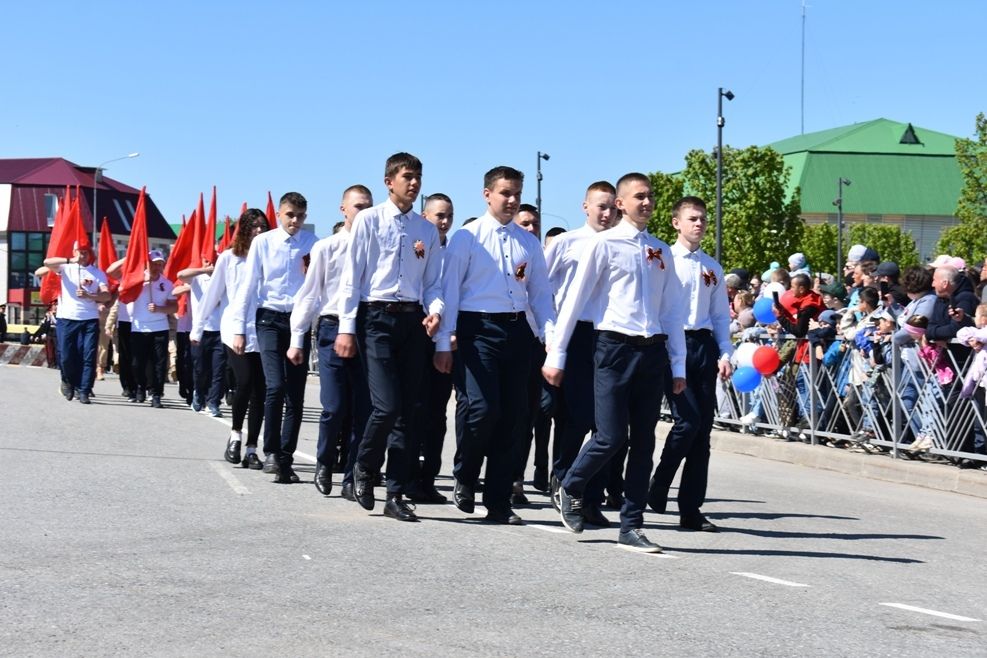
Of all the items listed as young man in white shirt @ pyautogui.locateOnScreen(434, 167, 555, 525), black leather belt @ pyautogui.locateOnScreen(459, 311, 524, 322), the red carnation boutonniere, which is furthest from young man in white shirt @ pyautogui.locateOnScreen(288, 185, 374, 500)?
the red carnation boutonniere

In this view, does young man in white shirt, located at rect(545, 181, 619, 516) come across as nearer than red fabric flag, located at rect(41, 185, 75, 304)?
Yes

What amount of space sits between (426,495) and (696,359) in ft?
7.03

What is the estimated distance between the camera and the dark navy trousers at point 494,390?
8.93 metres

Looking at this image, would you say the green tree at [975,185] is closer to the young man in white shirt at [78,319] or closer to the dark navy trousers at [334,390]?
the young man in white shirt at [78,319]

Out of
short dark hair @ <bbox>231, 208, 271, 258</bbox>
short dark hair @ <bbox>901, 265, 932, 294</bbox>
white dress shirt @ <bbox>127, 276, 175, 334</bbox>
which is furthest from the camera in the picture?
white dress shirt @ <bbox>127, 276, 175, 334</bbox>

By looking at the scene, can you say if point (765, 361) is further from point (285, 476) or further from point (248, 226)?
point (285, 476)

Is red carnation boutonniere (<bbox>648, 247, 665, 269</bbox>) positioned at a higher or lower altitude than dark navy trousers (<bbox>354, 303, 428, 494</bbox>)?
higher

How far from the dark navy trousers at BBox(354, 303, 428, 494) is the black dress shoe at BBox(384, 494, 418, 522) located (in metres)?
0.05

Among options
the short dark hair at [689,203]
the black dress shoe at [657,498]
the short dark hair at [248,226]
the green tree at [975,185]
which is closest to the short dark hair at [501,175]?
the short dark hair at [689,203]

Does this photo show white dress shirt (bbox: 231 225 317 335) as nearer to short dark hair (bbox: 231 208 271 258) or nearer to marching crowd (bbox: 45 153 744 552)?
marching crowd (bbox: 45 153 744 552)

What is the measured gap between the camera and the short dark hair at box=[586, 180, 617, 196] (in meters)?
10.3

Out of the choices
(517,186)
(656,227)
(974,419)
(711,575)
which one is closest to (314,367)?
(974,419)

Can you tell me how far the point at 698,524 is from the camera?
9195 mm

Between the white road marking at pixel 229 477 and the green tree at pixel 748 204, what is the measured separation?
225ft
